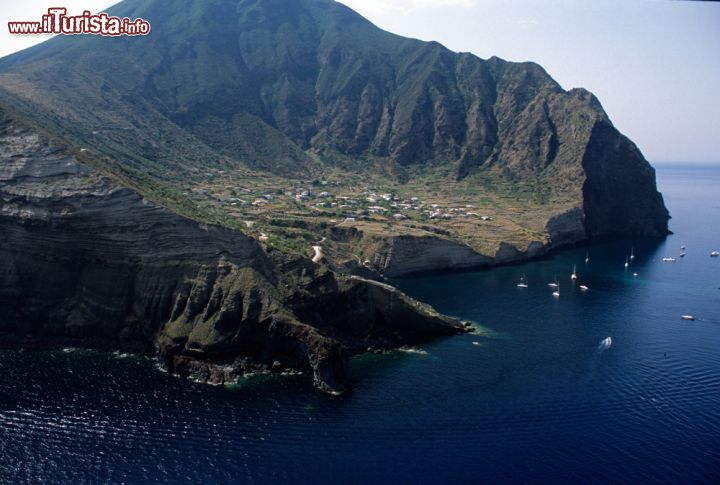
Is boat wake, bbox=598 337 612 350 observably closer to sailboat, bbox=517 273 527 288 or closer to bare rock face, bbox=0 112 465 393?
bare rock face, bbox=0 112 465 393

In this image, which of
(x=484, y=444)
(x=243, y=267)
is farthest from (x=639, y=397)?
(x=243, y=267)

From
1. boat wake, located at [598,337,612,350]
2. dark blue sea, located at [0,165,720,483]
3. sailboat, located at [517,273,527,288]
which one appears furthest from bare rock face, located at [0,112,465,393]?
sailboat, located at [517,273,527,288]

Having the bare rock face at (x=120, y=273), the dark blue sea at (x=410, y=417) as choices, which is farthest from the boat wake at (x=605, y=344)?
the bare rock face at (x=120, y=273)

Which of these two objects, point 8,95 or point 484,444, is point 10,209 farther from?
point 8,95

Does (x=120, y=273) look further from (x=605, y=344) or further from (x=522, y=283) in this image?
(x=522, y=283)

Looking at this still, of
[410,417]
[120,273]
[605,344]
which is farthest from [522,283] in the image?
[120,273]

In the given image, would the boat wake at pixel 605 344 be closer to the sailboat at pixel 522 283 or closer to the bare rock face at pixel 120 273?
the bare rock face at pixel 120 273
